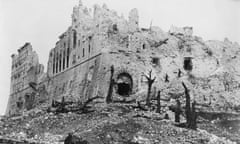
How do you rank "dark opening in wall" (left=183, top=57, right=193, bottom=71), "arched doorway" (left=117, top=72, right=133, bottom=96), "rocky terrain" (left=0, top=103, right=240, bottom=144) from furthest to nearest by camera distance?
"dark opening in wall" (left=183, top=57, right=193, bottom=71)
"arched doorway" (left=117, top=72, right=133, bottom=96)
"rocky terrain" (left=0, top=103, right=240, bottom=144)

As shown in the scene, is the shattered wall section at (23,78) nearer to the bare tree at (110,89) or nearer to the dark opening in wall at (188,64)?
the bare tree at (110,89)

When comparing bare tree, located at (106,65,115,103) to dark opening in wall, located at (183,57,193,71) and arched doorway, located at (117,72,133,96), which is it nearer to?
arched doorway, located at (117,72,133,96)

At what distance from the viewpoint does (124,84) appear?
5206 centimetres

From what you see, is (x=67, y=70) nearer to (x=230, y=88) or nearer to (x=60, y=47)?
(x=60, y=47)

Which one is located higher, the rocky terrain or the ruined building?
the ruined building

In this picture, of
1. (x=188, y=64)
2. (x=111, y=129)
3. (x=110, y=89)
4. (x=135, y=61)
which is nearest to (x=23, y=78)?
(x=135, y=61)

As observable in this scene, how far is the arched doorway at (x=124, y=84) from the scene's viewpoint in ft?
169

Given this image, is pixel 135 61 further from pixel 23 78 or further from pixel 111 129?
pixel 23 78

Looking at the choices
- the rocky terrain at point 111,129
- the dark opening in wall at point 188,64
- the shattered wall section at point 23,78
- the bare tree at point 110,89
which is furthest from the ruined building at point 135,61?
the shattered wall section at point 23,78

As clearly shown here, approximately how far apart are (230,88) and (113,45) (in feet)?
38.0

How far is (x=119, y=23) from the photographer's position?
176 feet

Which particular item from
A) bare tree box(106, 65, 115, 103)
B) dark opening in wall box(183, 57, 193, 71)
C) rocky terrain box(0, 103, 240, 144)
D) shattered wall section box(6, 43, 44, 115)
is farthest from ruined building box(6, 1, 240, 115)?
shattered wall section box(6, 43, 44, 115)

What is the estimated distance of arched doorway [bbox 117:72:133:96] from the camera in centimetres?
5166

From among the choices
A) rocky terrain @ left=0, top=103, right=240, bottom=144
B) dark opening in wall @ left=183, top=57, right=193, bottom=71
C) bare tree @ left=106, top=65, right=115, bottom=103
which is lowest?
rocky terrain @ left=0, top=103, right=240, bottom=144
